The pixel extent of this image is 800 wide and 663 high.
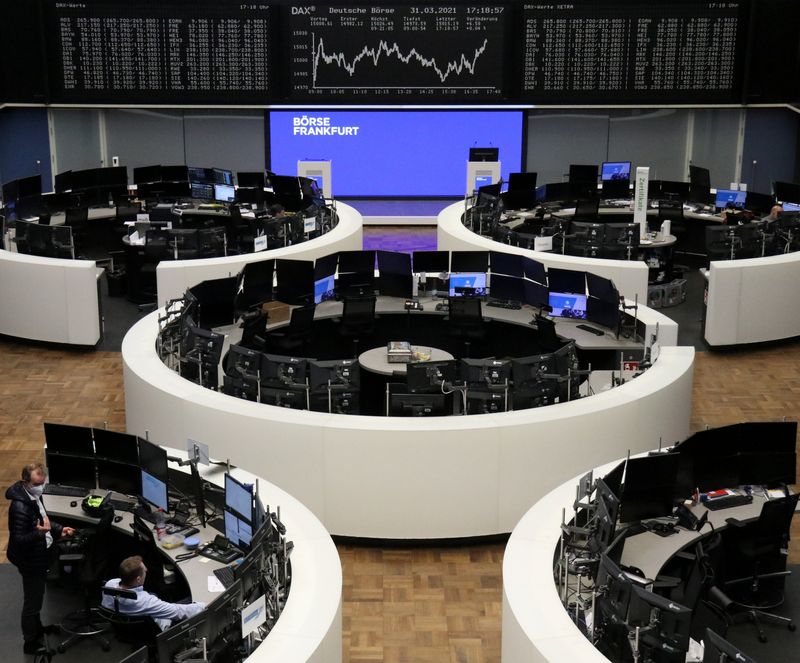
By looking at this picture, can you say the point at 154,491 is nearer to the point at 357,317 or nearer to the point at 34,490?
the point at 34,490

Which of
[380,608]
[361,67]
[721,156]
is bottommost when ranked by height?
[380,608]

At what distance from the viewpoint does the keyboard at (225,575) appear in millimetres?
6680

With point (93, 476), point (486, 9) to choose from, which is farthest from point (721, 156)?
point (93, 476)

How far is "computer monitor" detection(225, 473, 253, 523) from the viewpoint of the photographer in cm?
674

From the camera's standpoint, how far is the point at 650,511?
7418 millimetres

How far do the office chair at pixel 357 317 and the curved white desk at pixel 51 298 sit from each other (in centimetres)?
285

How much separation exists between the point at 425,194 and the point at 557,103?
107 inches

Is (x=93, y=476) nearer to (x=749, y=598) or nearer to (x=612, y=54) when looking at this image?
(x=749, y=598)

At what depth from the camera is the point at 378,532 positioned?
845cm

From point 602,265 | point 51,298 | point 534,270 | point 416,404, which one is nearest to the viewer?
point 416,404

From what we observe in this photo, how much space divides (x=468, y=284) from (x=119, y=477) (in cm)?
500

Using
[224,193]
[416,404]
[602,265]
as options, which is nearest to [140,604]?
[416,404]

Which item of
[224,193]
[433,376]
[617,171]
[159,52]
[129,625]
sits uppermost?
[159,52]

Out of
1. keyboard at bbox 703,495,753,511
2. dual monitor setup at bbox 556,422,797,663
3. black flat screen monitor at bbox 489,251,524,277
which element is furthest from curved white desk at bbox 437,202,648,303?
keyboard at bbox 703,495,753,511
